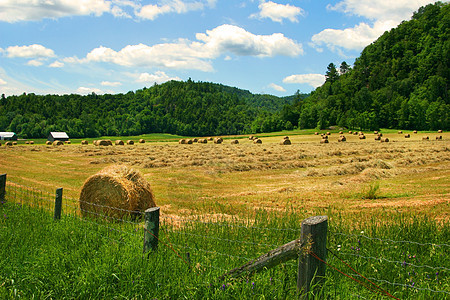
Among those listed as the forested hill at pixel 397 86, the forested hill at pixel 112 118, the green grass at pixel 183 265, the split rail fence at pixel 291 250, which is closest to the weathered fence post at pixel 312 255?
the split rail fence at pixel 291 250

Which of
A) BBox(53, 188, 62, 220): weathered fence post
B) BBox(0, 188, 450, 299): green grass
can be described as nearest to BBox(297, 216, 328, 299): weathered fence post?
BBox(0, 188, 450, 299): green grass

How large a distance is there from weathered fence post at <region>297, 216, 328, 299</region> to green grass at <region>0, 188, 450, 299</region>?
0.51ft

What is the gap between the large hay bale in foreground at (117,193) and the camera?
35.3 feet

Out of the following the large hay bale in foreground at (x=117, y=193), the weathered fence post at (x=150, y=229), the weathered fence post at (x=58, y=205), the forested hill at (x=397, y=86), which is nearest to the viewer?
the weathered fence post at (x=150, y=229)

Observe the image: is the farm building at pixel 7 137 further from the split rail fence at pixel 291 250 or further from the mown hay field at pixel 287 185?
the split rail fence at pixel 291 250

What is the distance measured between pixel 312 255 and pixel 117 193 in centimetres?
856

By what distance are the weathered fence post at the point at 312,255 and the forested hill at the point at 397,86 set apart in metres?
112

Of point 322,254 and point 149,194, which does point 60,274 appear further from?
point 149,194

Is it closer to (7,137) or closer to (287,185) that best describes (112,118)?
(7,137)

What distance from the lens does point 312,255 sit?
3.47m

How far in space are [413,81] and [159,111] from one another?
121 m

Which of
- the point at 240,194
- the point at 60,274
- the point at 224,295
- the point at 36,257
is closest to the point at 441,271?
the point at 224,295

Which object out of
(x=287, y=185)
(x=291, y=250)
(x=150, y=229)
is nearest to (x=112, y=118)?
(x=287, y=185)

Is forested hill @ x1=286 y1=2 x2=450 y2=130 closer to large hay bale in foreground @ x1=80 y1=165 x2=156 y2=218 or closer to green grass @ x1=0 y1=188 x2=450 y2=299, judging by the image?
large hay bale in foreground @ x1=80 y1=165 x2=156 y2=218
